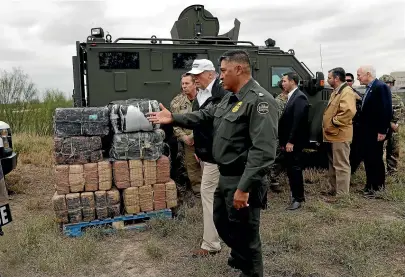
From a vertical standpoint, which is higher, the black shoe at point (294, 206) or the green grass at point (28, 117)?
the green grass at point (28, 117)

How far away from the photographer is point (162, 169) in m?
4.62

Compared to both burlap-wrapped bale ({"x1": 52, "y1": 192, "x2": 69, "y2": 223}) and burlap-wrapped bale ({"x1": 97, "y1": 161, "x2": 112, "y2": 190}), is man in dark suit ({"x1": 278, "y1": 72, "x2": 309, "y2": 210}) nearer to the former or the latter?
burlap-wrapped bale ({"x1": 97, "y1": 161, "x2": 112, "y2": 190})

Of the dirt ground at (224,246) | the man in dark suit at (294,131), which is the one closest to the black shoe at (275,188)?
the dirt ground at (224,246)

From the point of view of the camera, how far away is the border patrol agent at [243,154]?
2.60m

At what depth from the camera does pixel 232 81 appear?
2.87 meters

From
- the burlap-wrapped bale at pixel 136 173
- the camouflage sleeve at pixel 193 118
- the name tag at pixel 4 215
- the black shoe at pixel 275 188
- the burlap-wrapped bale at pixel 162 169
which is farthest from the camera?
the black shoe at pixel 275 188

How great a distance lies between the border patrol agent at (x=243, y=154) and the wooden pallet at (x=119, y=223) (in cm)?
168

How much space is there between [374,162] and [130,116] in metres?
3.42

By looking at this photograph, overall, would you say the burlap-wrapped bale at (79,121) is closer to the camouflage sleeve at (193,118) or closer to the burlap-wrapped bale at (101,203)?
the burlap-wrapped bale at (101,203)

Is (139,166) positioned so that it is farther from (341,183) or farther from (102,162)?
(341,183)

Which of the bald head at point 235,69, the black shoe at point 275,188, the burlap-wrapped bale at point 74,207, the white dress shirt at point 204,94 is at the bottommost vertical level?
the black shoe at point 275,188

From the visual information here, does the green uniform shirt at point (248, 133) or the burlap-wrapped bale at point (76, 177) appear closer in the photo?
the green uniform shirt at point (248, 133)

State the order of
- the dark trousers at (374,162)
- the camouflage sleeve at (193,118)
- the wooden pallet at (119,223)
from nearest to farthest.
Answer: the camouflage sleeve at (193,118) → the wooden pallet at (119,223) → the dark trousers at (374,162)

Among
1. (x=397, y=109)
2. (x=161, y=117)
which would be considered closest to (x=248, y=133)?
(x=161, y=117)
